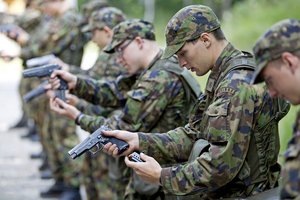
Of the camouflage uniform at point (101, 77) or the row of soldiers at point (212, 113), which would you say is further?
the camouflage uniform at point (101, 77)

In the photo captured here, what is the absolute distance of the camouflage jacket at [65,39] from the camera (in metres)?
9.42

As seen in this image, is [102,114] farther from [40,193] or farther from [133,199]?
[40,193]

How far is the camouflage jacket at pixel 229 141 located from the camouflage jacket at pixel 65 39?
4.78m

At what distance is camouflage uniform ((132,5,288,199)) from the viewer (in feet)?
14.6

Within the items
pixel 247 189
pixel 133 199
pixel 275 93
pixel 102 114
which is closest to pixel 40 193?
pixel 102 114

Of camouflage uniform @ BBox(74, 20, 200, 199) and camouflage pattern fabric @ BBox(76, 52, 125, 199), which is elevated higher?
camouflage uniform @ BBox(74, 20, 200, 199)

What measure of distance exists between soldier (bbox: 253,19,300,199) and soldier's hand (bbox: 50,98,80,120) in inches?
120

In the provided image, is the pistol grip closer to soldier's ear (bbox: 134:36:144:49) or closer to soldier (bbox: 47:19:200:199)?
soldier (bbox: 47:19:200:199)

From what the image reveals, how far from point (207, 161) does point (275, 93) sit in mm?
811

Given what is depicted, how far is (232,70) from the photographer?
4.66m

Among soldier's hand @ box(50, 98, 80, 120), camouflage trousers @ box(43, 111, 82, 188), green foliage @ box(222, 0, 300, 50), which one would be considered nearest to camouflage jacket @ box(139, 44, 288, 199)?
soldier's hand @ box(50, 98, 80, 120)

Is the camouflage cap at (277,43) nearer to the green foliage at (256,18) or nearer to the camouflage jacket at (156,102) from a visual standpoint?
the camouflage jacket at (156,102)

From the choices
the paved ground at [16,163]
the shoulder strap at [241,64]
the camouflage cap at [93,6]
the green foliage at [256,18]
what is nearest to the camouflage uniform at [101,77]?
the camouflage cap at [93,6]

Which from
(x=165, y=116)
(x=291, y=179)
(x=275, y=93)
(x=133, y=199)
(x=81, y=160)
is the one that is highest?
(x=275, y=93)
